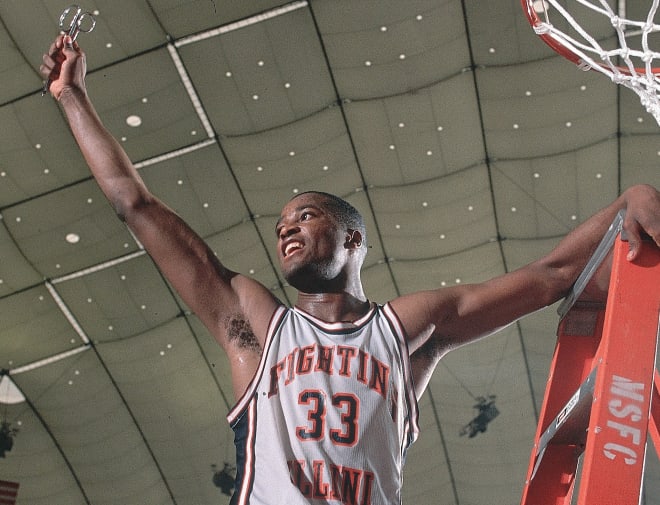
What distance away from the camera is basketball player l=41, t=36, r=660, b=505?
3.23m

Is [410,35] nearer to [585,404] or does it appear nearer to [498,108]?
[498,108]

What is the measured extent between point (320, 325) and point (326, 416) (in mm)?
457

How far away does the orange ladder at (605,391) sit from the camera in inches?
121

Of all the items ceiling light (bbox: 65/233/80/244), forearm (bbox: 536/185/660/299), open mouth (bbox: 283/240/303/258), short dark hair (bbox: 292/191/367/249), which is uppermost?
ceiling light (bbox: 65/233/80/244)

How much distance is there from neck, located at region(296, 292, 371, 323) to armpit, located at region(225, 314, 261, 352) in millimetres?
258

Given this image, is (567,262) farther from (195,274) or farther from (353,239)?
(195,274)

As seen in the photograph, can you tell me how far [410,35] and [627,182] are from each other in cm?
479

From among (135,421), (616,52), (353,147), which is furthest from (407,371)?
(135,421)

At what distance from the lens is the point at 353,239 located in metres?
4.03

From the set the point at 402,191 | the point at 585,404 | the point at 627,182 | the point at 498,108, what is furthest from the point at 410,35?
the point at 585,404

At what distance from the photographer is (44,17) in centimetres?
1348

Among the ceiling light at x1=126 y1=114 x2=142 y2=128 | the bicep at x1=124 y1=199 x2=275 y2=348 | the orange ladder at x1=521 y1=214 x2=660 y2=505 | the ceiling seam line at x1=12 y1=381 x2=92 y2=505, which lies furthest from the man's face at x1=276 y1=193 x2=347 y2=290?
the ceiling seam line at x1=12 y1=381 x2=92 y2=505

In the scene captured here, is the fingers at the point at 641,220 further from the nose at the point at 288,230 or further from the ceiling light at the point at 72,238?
the ceiling light at the point at 72,238

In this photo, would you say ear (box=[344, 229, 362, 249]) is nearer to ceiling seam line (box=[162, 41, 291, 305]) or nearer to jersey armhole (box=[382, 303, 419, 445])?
jersey armhole (box=[382, 303, 419, 445])
